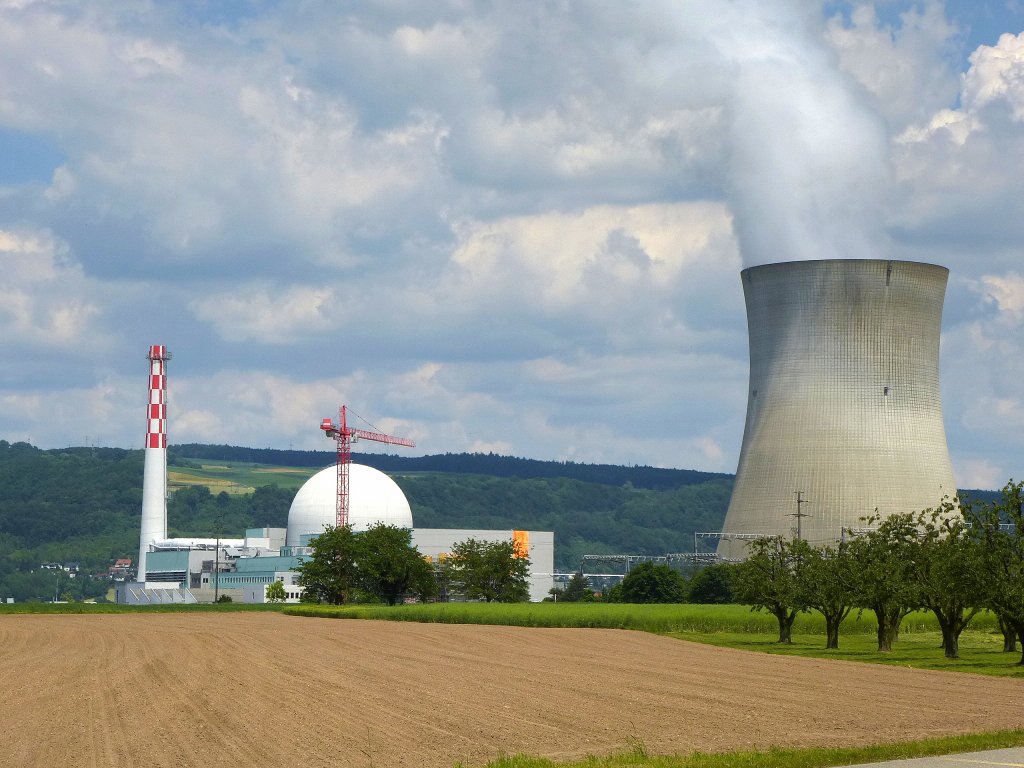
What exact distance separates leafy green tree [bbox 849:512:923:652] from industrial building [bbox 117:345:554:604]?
6439 cm

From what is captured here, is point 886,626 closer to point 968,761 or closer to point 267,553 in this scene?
point 968,761

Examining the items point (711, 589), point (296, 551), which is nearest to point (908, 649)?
point (711, 589)

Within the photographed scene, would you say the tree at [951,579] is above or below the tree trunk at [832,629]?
above

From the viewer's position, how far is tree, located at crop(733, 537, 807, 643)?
136 feet

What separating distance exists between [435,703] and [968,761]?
335 inches

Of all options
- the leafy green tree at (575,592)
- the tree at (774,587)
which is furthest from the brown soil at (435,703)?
the leafy green tree at (575,592)

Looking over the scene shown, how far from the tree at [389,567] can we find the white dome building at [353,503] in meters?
23.0

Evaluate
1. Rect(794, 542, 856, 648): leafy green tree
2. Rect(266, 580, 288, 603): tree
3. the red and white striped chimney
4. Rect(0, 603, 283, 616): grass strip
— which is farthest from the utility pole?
the red and white striped chimney

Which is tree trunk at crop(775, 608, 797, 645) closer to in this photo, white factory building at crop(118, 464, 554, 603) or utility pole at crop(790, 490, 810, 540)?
utility pole at crop(790, 490, 810, 540)

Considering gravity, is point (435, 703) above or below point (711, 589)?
below

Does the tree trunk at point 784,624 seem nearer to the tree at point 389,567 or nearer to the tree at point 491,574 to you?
the tree at point 491,574

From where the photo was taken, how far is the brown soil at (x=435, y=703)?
17.0 meters

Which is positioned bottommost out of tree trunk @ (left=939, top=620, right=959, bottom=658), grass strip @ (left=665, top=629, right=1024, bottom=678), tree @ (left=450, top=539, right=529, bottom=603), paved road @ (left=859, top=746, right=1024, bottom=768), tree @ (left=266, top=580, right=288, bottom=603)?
paved road @ (left=859, top=746, right=1024, bottom=768)

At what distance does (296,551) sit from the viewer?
10819cm
